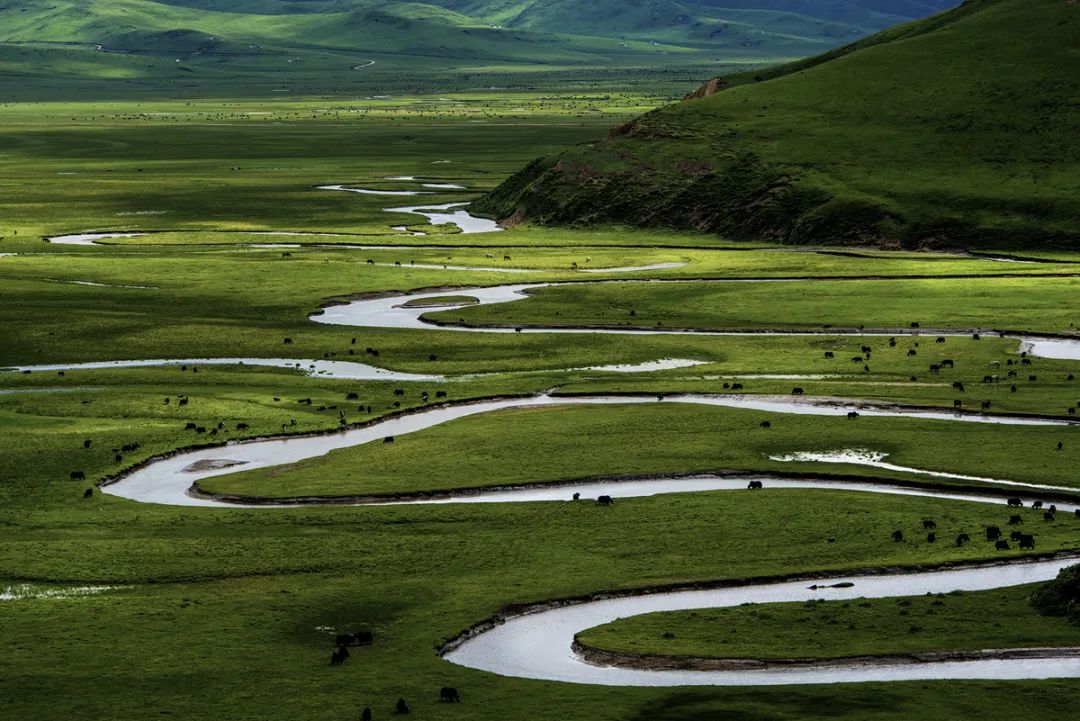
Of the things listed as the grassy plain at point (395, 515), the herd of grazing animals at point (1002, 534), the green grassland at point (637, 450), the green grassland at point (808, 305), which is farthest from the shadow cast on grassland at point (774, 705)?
the green grassland at point (808, 305)

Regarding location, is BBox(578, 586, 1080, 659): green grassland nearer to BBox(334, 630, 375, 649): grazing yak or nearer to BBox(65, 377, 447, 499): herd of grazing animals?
BBox(334, 630, 375, 649): grazing yak

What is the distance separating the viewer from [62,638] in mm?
42875

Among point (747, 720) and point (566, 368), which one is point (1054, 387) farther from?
point (747, 720)

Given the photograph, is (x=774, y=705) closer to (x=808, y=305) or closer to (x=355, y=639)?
(x=355, y=639)

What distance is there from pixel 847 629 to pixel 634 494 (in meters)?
16.6

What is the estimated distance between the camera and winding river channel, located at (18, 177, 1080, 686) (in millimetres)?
40656

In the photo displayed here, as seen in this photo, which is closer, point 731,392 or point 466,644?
point 466,644

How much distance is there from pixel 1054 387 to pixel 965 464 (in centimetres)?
1672

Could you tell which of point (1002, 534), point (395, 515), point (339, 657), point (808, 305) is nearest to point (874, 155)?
point (808, 305)

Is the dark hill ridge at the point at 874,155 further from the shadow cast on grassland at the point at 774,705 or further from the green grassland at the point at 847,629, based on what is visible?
the shadow cast on grassland at the point at 774,705

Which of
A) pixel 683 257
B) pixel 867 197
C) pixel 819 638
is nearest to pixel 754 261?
pixel 683 257

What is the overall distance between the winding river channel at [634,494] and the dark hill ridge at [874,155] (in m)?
46.6

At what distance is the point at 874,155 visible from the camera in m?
152

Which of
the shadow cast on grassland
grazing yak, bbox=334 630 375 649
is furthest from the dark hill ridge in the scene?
the shadow cast on grassland
